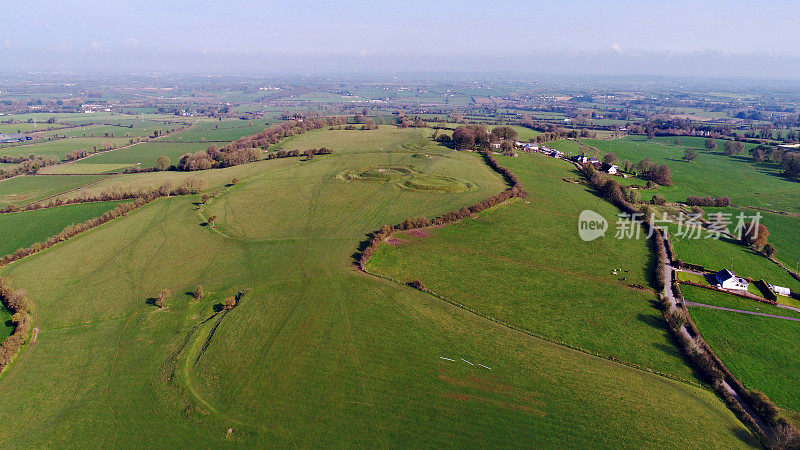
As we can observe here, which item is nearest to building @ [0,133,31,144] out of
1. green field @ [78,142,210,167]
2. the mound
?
green field @ [78,142,210,167]

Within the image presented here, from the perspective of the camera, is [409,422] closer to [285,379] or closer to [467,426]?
[467,426]

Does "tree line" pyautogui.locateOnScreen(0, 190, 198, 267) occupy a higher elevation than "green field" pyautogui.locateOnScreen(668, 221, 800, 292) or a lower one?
higher

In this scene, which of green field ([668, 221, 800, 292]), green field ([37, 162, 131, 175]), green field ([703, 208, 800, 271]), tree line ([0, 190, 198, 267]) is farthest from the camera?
green field ([37, 162, 131, 175])

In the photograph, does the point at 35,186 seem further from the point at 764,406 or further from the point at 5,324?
the point at 764,406

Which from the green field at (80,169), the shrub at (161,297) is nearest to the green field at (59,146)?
the green field at (80,169)

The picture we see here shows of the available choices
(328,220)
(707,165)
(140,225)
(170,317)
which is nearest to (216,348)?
(170,317)

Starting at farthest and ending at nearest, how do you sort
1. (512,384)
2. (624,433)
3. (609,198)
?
(609,198) < (512,384) < (624,433)

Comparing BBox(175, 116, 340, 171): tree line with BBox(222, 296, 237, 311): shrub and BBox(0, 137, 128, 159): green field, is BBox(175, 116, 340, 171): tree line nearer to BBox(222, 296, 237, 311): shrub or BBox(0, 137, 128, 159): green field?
BBox(0, 137, 128, 159): green field
